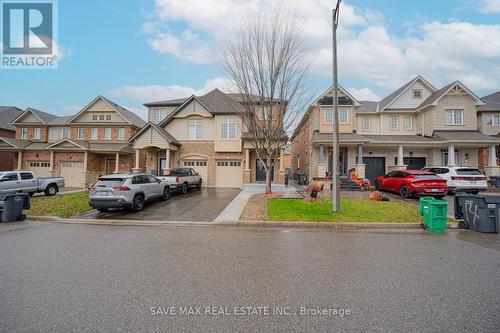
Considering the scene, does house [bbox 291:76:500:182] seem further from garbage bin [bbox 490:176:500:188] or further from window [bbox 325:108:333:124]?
garbage bin [bbox 490:176:500:188]

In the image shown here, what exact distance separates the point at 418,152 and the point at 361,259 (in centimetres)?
2122

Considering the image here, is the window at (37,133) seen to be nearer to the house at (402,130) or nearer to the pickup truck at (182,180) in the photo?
the pickup truck at (182,180)

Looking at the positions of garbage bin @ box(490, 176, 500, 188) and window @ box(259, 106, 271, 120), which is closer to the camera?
window @ box(259, 106, 271, 120)

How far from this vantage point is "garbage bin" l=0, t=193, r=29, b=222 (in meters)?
8.99

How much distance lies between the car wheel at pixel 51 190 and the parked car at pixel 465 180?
25.8m

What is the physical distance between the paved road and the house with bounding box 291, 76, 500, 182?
569 inches

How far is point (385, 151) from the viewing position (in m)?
21.5

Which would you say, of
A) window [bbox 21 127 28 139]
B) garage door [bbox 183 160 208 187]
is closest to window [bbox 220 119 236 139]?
garage door [bbox 183 160 208 187]

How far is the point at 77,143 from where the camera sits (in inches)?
951

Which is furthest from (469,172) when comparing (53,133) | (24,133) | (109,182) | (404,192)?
(24,133)

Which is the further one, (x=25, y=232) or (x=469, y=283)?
(x=25, y=232)

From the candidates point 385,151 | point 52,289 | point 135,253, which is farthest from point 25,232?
point 385,151

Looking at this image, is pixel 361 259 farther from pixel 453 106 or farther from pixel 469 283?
pixel 453 106

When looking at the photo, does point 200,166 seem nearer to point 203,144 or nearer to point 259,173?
point 203,144
